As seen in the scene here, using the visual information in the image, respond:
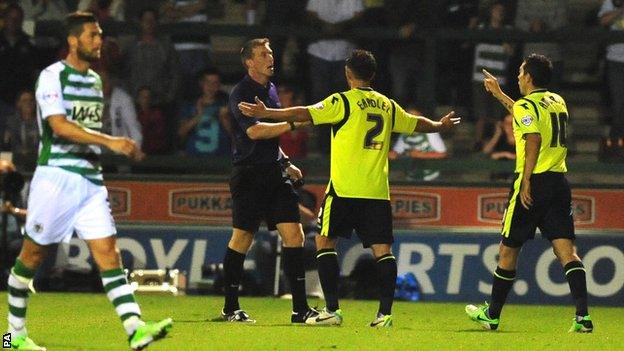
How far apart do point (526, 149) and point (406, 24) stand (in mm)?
6731

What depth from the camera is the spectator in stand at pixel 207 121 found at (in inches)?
683

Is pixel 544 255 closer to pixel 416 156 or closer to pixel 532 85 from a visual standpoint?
pixel 416 156

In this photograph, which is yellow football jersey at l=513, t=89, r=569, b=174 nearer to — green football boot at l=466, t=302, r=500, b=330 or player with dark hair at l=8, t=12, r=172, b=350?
green football boot at l=466, t=302, r=500, b=330

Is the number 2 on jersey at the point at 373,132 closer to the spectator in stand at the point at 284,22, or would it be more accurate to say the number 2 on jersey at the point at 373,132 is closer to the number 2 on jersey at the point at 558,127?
the number 2 on jersey at the point at 558,127

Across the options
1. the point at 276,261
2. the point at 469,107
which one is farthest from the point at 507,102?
the point at 469,107

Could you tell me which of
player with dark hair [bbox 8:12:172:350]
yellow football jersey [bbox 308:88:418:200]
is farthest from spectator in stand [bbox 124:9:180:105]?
player with dark hair [bbox 8:12:172:350]

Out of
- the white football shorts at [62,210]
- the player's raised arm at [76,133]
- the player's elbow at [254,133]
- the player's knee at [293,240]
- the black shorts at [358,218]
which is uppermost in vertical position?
the player's raised arm at [76,133]

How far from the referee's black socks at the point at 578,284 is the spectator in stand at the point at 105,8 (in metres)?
8.48

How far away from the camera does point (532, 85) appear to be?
11070mm

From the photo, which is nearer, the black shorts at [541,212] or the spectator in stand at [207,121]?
the black shorts at [541,212]

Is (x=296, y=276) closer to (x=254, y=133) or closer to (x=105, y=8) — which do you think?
A: (x=254, y=133)

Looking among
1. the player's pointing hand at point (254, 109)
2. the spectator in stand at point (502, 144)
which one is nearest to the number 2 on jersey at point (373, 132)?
the player's pointing hand at point (254, 109)

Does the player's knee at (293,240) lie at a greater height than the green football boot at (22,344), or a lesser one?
greater

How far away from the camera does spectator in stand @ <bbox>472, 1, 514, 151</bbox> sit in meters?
17.6
